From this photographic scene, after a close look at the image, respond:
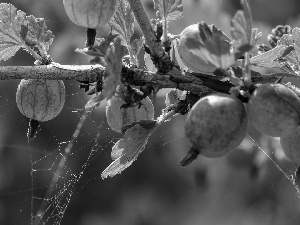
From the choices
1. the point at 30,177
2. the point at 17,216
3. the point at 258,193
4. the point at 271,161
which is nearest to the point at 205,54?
the point at 271,161

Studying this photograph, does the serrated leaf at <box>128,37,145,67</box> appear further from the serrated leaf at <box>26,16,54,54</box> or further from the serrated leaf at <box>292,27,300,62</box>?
the serrated leaf at <box>292,27,300,62</box>

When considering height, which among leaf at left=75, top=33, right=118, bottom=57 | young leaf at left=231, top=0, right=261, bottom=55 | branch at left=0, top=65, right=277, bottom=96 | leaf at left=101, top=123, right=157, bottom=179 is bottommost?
leaf at left=101, top=123, right=157, bottom=179

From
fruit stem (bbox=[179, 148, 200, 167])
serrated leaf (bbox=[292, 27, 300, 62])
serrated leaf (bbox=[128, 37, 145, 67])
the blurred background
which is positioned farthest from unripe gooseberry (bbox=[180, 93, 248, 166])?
the blurred background

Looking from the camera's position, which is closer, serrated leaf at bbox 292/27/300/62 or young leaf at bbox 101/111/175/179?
serrated leaf at bbox 292/27/300/62

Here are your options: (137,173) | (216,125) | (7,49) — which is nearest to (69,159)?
(137,173)

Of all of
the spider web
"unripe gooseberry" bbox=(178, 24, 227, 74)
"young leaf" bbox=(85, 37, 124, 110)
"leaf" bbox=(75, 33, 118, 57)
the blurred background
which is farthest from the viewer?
the spider web

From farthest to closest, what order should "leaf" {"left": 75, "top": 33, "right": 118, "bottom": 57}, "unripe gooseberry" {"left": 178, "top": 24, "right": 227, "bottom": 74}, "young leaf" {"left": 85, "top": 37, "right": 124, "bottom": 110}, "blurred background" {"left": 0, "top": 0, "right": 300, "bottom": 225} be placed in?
"blurred background" {"left": 0, "top": 0, "right": 300, "bottom": 225} → "unripe gooseberry" {"left": 178, "top": 24, "right": 227, "bottom": 74} → "leaf" {"left": 75, "top": 33, "right": 118, "bottom": 57} → "young leaf" {"left": 85, "top": 37, "right": 124, "bottom": 110}

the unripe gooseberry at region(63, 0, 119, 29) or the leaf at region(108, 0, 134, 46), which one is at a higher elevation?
the unripe gooseberry at region(63, 0, 119, 29)

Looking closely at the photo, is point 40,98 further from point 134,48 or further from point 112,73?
point 112,73
